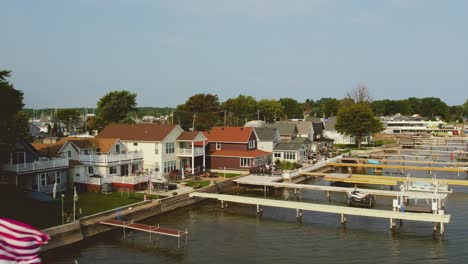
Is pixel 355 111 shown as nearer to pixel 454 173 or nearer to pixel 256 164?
pixel 454 173

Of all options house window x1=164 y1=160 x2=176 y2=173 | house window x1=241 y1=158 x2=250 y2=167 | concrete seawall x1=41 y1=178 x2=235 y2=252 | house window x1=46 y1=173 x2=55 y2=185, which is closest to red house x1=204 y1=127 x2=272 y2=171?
house window x1=241 y1=158 x2=250 y2=167

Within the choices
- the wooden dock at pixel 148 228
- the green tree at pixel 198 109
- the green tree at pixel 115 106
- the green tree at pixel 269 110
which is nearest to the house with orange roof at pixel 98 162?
the wooden dock at pixel 148 228

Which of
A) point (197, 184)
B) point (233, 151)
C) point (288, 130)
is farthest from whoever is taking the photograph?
point (288, 130)

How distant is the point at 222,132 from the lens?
5959cm

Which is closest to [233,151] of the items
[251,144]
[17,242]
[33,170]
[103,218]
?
[251,144]

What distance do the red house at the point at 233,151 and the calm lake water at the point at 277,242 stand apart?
1865 cm

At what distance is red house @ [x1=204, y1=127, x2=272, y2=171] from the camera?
56031mm

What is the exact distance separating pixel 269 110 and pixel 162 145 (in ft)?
290

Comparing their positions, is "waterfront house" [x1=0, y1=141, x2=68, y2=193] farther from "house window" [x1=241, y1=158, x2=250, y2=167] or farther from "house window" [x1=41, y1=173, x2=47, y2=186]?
"house window" [x1=241, y1=158, x2=250, y2=167]

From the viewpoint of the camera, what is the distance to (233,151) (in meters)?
57.2

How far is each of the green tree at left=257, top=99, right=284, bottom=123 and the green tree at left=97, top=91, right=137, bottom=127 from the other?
48.4 metres

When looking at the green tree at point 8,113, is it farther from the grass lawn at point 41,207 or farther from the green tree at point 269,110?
the green tree at point 269,110

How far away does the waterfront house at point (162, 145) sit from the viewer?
50.0 meters

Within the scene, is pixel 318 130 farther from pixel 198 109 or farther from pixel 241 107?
pixel 241 107
